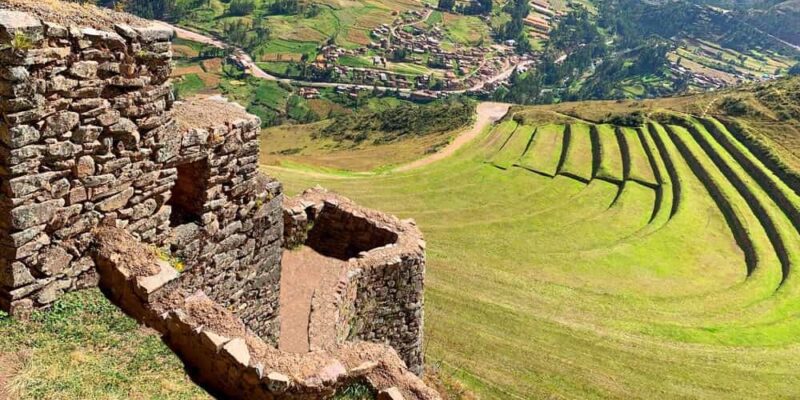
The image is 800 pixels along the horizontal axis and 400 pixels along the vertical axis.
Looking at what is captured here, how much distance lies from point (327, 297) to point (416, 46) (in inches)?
7330

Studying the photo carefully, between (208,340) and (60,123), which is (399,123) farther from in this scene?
(60,123)

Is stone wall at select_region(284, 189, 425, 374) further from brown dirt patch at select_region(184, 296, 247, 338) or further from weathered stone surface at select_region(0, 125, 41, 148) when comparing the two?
weathered stone surface at select_region(0, 125, 41, 148)

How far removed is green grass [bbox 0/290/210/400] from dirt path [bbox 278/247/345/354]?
488 cm

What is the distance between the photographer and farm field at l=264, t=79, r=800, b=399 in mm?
25875

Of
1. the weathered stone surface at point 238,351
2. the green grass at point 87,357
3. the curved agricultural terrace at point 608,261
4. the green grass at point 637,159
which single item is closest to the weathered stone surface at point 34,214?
the green grass at point 87,357

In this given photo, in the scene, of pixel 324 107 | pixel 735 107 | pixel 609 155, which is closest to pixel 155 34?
pixel 609 155

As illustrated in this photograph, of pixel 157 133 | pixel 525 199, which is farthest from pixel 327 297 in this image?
pixel 525 199

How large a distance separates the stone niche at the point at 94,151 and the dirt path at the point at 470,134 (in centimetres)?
4751

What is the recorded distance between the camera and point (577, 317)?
1187 inches

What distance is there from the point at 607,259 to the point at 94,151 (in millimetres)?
37155

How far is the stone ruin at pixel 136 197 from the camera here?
21.5ft

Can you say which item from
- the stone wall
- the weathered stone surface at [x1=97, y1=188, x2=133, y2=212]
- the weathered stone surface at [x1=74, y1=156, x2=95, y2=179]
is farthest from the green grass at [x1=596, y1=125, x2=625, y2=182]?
the weathered stone surface at [x1=74, y1=156, x2=95, y2=179]

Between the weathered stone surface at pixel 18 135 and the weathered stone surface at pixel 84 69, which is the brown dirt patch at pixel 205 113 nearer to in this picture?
the weathered stone surface at pixel 84 69

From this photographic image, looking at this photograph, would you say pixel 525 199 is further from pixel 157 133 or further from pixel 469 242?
pixel 157 133
